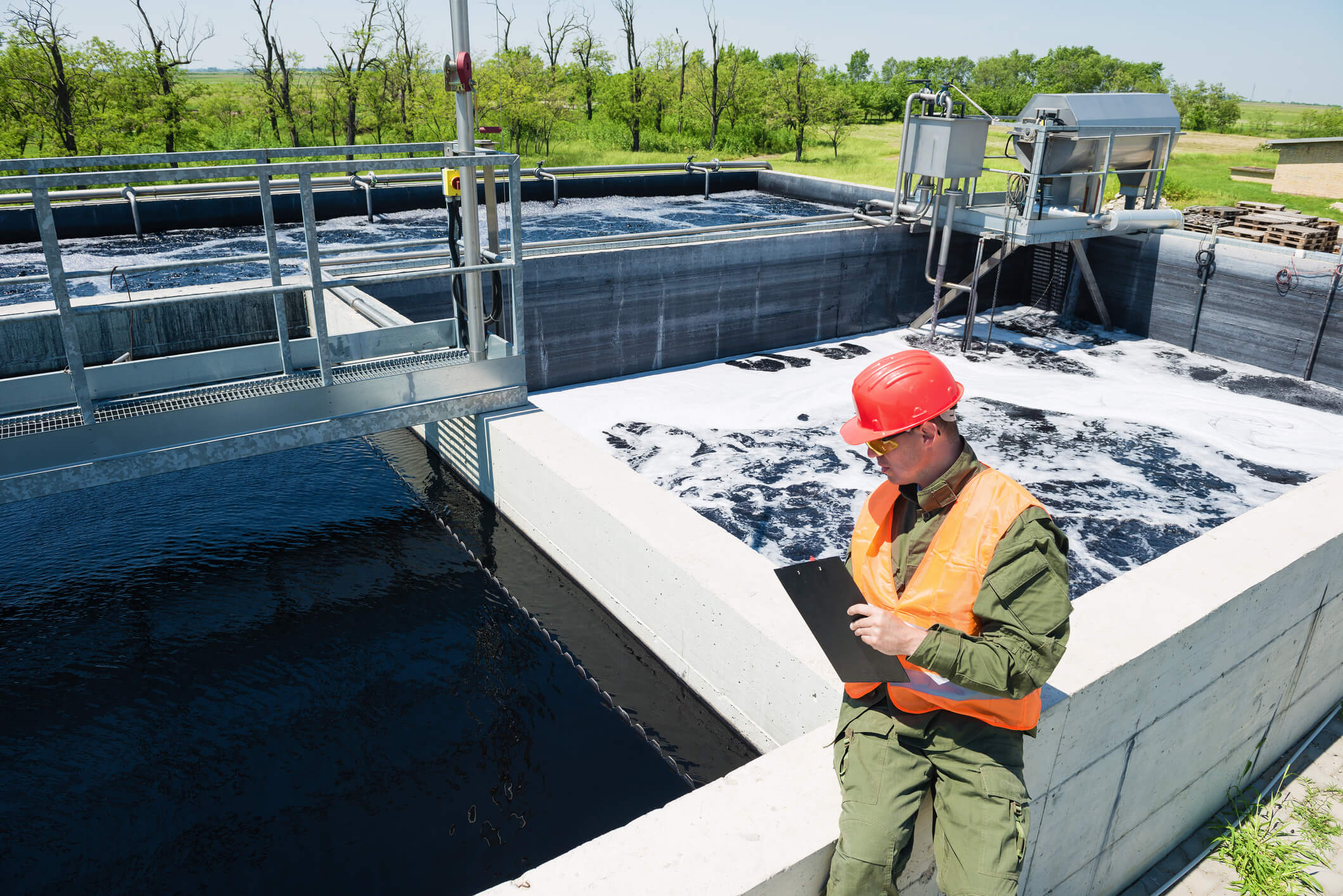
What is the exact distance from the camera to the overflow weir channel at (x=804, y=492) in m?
3.30

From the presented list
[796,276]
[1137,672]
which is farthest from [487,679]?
[796,276]

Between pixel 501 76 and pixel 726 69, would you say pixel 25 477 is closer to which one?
pixel 501 76

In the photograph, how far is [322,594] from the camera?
19.8ft

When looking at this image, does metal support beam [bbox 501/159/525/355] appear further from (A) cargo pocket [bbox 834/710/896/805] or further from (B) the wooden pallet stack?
(B) the wooden pallet stack

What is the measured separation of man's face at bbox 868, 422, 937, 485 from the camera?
2.38m

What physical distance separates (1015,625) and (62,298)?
4.98 metres

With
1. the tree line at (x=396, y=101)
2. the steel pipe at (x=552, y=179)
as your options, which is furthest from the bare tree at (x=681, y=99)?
the steel pipe at (x=552, y=179)

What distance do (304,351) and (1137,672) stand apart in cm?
652

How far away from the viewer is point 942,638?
217 cm

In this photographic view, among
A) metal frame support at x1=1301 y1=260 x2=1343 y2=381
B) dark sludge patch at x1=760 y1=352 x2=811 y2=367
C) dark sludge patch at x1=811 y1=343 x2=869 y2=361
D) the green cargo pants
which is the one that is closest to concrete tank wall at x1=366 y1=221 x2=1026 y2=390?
dark sludge patch at x1=760 y1=352 x2=811 y2=367

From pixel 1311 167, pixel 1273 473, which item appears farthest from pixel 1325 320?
pixel 1311 167

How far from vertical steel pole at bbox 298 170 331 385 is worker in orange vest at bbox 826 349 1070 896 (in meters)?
4.00

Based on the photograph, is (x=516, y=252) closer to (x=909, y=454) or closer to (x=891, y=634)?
(x=909, y=454)

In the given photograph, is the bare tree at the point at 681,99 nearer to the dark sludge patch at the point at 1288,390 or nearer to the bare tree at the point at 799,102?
the bare tree at the point at 799,102
